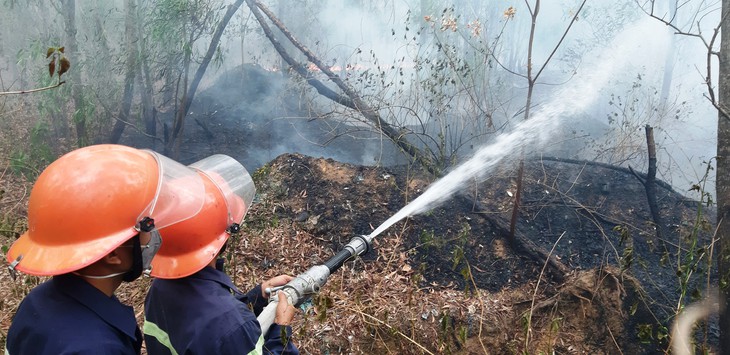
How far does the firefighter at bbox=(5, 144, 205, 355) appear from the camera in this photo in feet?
4.40

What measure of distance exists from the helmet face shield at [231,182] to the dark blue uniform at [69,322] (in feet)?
1.99

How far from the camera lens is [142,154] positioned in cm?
161

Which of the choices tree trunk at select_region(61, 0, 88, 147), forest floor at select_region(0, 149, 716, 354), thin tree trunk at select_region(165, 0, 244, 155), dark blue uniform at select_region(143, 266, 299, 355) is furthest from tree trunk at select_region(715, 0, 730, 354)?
tree trunk at select_region(61, 0, 88, 147)

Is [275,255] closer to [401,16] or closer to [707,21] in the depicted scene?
[401,16]

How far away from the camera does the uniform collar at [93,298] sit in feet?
4.60

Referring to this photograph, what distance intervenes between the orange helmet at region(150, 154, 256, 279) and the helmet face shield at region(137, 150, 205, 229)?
0.08 meters

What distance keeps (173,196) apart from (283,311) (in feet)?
2.33

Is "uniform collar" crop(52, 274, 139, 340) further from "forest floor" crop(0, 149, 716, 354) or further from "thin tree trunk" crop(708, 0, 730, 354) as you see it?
"thin tree trunk" crop(708, 0, 730, 354)

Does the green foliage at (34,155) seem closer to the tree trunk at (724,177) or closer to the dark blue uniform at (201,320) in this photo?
the dark blue uniform at (201,320)

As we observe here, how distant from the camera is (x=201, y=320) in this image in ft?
5.17

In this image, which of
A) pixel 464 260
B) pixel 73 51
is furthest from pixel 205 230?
pixel 73 51

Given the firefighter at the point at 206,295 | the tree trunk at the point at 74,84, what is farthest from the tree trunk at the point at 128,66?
the firefighter at the point at 206,295

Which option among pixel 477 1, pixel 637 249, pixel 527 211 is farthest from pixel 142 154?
pixel 477 1

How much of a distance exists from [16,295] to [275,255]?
2215mm
